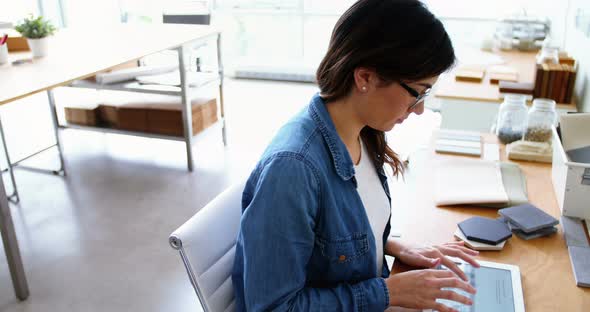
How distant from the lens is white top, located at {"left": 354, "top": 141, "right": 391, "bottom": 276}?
1.23 m

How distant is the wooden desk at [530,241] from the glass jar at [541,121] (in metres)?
0.14

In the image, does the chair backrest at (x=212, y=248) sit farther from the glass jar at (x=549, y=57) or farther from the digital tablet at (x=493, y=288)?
the glass jar at (x=549, y=57)

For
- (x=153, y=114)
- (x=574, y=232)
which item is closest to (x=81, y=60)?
(x=153, y=114)

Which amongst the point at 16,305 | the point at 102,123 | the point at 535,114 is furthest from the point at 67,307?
the point at 535,114

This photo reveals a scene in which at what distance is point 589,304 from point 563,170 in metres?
0.49

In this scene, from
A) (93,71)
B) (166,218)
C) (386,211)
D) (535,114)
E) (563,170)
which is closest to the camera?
(386,211)

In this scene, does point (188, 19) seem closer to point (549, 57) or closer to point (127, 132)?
point (127, 132)

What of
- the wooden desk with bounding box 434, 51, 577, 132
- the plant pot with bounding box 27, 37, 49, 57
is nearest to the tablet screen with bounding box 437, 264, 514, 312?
the wooden desk with bounding box 434, 51, 577, 132

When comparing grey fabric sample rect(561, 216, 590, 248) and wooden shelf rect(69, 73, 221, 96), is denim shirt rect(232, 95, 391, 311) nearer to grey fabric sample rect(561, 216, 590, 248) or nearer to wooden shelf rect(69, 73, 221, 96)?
grey fabric sample rect(561, 216, 590, 248)

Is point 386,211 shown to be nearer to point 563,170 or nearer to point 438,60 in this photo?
point 438,60

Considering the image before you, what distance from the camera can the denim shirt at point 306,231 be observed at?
0.94 metres

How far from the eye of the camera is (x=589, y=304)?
1.10m

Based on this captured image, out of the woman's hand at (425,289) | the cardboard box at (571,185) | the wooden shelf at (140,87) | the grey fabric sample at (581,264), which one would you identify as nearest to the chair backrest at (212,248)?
the woman's hand at (425,289)

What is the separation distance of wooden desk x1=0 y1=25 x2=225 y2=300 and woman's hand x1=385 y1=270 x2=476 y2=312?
1787 millimetres
